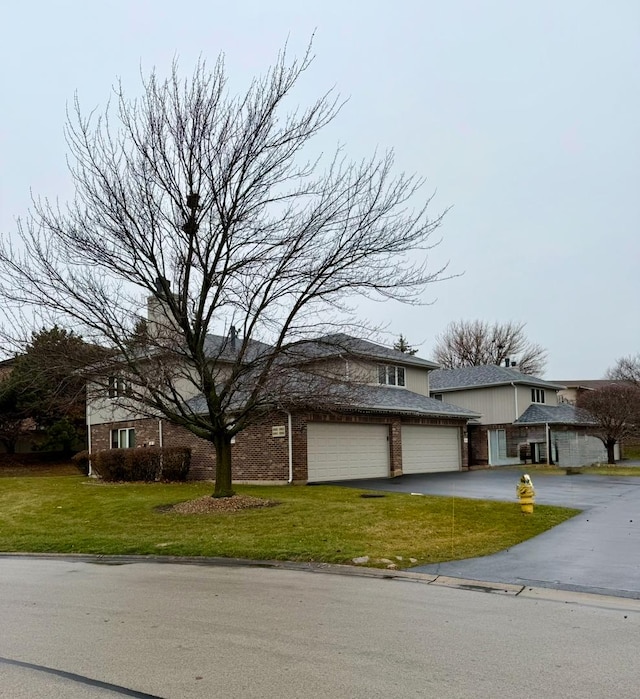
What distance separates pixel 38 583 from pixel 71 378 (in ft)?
23.3

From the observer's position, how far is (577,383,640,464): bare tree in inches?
1361

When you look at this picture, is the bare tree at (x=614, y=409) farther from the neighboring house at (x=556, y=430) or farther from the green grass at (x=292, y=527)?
the green grass at (x=292, y=527)

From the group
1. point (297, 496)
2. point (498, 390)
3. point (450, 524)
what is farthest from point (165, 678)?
point (498, 390)

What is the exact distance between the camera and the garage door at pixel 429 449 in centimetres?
2745

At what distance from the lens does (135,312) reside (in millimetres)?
15805

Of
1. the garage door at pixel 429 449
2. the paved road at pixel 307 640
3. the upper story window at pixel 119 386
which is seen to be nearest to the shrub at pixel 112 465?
the upper story window at pixel 119 386

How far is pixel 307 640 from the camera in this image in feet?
19.2

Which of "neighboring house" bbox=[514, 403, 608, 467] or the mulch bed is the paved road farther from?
"neighboring house" bbox=[514, 403, 608, 467]

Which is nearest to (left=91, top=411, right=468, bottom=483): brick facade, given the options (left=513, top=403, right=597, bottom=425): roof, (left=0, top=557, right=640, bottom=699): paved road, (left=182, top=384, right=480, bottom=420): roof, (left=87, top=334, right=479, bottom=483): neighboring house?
(left=87, top=334, right=479, bottom=483): neighboring house

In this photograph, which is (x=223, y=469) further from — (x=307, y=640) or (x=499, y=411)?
(x=499, y=411)

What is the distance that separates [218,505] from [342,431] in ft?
30.4

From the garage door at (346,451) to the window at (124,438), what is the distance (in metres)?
9.03

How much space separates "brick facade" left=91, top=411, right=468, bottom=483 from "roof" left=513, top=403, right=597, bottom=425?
12.9 m

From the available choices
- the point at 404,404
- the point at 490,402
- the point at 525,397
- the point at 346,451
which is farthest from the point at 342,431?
the point at 525,397
